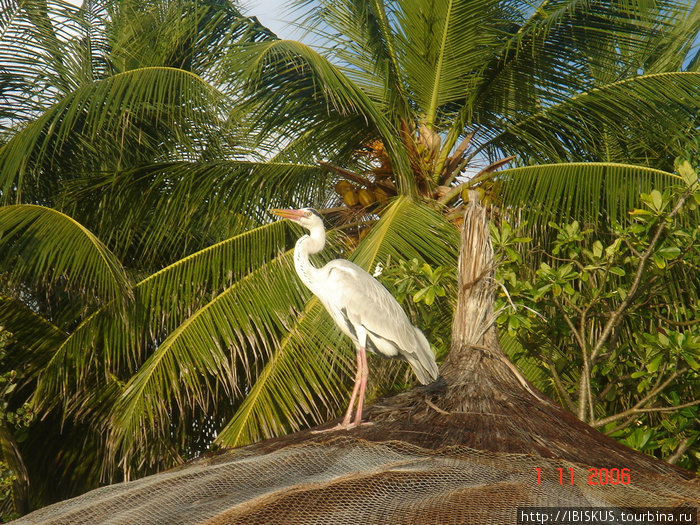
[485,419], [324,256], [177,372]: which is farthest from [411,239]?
[485,419]

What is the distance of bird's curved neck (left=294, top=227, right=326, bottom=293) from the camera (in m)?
5.36

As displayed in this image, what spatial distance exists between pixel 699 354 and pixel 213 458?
311 cm

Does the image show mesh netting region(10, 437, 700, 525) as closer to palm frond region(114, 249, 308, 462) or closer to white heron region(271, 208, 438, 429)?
white heron region(271, 208, 438, 429)

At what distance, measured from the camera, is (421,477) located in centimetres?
296

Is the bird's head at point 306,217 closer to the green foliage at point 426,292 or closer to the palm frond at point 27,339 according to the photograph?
the green foliage at point 426,292

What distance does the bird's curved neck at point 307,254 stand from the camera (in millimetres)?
5355

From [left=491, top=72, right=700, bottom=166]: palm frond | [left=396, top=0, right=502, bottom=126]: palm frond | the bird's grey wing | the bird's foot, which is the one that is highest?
[left=396, top=0, right=502, bottom=126]: palm frond

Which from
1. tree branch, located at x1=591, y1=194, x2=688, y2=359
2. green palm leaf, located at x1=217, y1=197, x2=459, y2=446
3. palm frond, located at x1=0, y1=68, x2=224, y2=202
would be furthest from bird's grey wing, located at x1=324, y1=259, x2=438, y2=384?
palm frond, located at x1=0, y1=68, x2=224, y2=202

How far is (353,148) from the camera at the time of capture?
8.06 meters

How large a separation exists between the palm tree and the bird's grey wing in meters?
1.24

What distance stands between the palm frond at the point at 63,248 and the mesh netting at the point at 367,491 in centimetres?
357

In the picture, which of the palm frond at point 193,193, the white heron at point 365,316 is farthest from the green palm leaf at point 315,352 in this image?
the palm frond at point 193,193

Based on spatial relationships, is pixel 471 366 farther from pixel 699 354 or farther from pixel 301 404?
pixel 301 404
